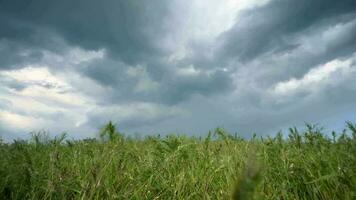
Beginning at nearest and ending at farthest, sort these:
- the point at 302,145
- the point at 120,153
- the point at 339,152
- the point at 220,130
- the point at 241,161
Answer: the point at 339,152
the point at 241,161
the point at 302,145
the point at 120,153
the point at 220,130

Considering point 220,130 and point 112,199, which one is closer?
point 112,199

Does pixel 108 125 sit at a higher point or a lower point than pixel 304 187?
higher

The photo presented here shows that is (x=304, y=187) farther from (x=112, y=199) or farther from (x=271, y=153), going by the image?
(x=112, y=199)

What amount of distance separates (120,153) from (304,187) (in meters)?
2.75

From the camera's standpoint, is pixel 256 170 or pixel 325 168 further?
pixel 325 168

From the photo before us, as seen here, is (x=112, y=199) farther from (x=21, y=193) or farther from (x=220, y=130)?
→ (x=220, y=130)

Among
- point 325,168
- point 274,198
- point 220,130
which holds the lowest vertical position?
point 274,198

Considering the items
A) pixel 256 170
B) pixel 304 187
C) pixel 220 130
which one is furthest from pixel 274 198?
pixel 256 170

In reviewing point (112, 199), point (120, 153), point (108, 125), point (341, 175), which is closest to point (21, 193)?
point (112, 199)

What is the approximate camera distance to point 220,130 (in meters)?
6.57

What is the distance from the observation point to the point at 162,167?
4680 millimetres

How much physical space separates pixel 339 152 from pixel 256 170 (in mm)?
3995

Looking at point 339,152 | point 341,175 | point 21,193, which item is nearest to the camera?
point 341,175

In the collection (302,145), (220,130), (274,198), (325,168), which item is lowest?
(274,198)
